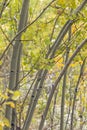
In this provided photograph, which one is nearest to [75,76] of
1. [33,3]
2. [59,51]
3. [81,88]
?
[81,88]

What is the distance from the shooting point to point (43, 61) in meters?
2.06

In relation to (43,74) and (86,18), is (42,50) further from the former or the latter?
(86,18)

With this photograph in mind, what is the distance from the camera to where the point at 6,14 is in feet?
8.76

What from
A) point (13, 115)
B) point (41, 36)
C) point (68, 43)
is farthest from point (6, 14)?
point (13, 115)

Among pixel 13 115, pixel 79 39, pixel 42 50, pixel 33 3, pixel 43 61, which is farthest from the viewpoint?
pixel 33 3

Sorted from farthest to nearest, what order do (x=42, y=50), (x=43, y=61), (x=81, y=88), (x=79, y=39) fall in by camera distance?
(x=81, y=88) → (x=79, y=39) → (x=42, y=50) → (x=43, y=61)

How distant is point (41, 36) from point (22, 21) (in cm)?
26

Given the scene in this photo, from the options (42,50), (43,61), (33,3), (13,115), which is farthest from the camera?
(33,3)

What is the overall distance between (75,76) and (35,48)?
2.34 m

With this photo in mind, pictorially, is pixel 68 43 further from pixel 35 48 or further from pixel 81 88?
pixel 81 88

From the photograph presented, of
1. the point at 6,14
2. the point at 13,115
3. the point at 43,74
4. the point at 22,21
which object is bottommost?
the point at 13,115

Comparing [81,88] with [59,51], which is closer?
[59,51]

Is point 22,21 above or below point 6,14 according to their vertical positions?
below

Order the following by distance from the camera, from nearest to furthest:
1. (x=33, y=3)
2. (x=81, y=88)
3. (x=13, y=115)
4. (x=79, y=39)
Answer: (x=13, y=115)
(x=79, y=39)
(x=33, y=3)
(x=81, y=88)
